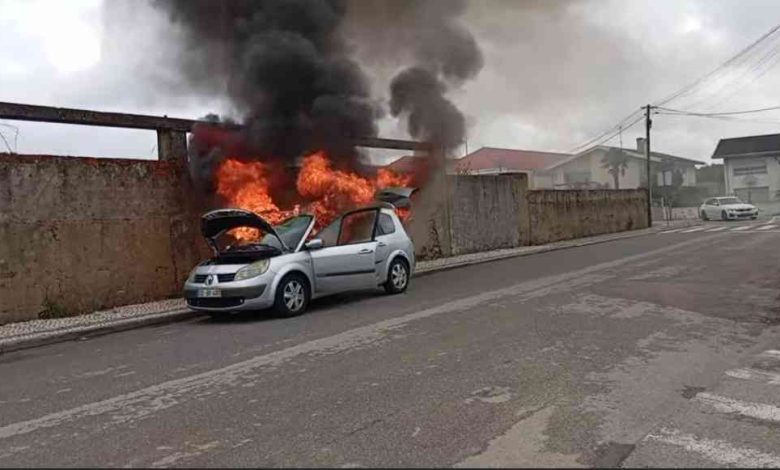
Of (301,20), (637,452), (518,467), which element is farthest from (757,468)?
(301,20)

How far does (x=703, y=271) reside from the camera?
1202 cm

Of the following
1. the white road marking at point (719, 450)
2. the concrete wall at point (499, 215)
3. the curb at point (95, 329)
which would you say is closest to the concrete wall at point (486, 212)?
the concrete wall at point (499, 215)

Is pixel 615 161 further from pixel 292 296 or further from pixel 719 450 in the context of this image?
pixel 719 450

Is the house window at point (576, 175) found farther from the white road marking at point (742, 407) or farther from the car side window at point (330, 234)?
the white road marking at point (742, 407)

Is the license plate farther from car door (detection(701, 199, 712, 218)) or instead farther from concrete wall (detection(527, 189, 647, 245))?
car door (detection(701, 199, 712, 218))

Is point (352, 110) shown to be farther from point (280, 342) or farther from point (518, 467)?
point (518, 467)

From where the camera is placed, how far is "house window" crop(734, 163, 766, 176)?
4659cm

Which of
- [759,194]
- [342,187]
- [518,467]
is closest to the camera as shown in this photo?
[518,467]

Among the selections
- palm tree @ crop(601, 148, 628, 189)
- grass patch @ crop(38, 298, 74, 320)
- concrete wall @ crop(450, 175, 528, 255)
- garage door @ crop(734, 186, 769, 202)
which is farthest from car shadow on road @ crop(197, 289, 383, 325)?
garage door @ crop(734, 186, 769, 202)

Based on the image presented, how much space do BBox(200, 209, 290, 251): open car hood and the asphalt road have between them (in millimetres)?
1242

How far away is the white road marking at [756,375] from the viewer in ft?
16.5

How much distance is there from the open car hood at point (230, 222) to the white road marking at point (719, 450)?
19.6 ft

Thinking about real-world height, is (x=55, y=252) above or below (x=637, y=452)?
above

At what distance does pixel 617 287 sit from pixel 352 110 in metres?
5.77
